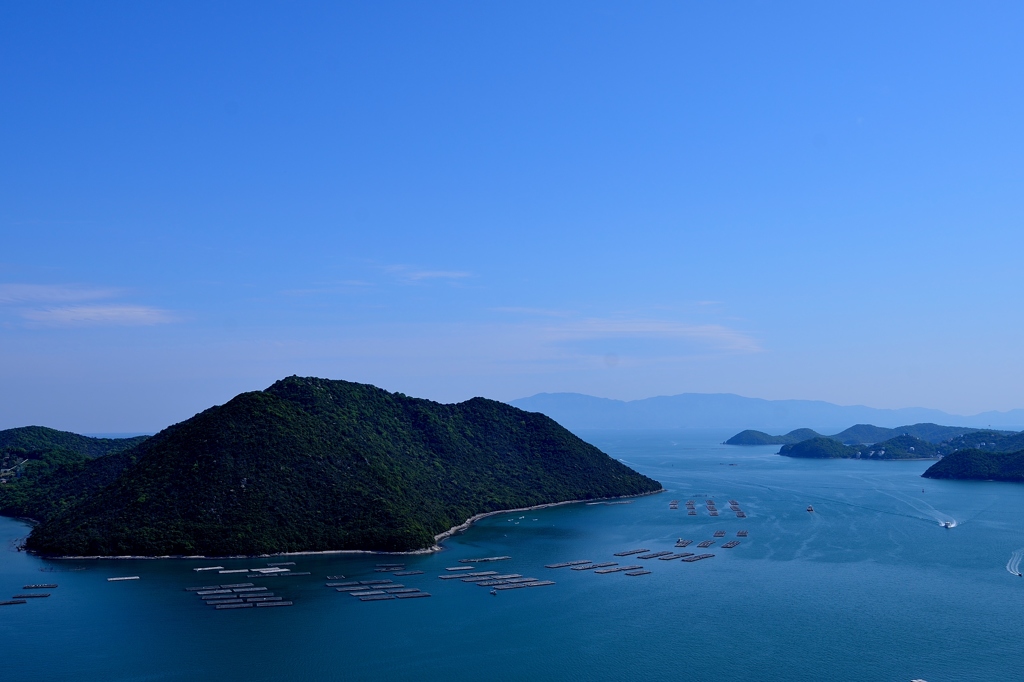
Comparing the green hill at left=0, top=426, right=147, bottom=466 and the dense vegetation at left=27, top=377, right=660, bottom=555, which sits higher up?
the green hill at left=0, top=426, right=147, bottom=466

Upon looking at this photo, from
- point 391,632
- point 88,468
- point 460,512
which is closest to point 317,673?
point 391,632

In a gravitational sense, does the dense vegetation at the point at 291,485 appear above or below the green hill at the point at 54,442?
below

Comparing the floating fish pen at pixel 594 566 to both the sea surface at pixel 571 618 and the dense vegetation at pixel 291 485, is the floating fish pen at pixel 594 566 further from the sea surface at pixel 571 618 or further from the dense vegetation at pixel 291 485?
the dense vegetation at pixel 291 485

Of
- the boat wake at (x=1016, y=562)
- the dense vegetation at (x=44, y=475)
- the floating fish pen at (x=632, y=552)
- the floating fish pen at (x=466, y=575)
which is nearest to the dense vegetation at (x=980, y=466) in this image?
the boat wake at (x=1016, y=562)

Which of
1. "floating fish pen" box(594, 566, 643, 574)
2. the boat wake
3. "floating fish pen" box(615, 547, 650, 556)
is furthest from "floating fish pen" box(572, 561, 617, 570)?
the boat wake

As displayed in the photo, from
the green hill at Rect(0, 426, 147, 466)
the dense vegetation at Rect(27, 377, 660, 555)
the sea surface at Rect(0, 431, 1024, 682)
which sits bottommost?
the sea surface at Rect(0, 431, 1024, 682)

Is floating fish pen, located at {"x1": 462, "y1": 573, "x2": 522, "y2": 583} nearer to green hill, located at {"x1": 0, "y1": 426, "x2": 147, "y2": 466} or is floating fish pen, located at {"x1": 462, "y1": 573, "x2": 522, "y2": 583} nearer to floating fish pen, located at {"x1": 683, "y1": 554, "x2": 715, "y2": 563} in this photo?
floating fish pen, located at {"x1": 683, "y1": 554, "x2": 715, "y2": 563}

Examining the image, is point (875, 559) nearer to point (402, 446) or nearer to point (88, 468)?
point (402, 446)
